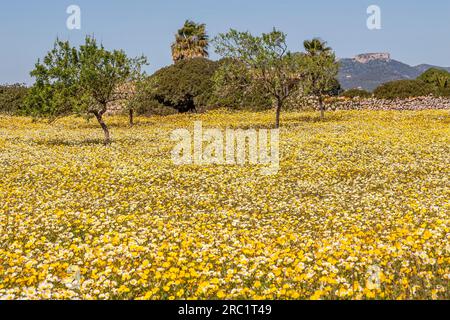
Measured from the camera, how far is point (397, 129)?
1554 inches

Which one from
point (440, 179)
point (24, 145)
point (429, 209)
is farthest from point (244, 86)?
point (429, 209)

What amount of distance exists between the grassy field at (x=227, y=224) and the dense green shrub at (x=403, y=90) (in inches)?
1685

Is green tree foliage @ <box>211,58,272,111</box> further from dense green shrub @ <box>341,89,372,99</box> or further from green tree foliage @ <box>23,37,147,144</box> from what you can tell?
dense green shrub @ <box>341,89,372,99</box>

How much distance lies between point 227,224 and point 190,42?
263 ft

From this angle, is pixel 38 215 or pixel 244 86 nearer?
pixel 38 215

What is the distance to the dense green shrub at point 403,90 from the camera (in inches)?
2783

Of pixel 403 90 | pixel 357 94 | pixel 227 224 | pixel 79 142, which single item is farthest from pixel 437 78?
pixel 227 224

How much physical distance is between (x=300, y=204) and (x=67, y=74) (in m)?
22.5

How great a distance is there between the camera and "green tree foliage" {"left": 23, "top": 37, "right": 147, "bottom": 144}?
3200 centimetres

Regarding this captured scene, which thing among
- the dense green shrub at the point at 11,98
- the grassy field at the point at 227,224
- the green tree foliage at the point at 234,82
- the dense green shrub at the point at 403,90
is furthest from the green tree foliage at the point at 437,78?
the dense green shrub at the point at 11,98

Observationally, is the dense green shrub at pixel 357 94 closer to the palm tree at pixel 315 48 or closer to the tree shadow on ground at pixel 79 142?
the palm tree at pixel 315 48

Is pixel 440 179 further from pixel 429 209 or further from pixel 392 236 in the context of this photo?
pixel 392 236

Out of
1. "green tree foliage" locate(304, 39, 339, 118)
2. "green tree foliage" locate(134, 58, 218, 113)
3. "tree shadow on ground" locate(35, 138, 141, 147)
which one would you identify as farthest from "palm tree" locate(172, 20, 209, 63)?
"tree shadow on ground" locate(35, 138, 141, 147)

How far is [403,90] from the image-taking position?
71.6m
